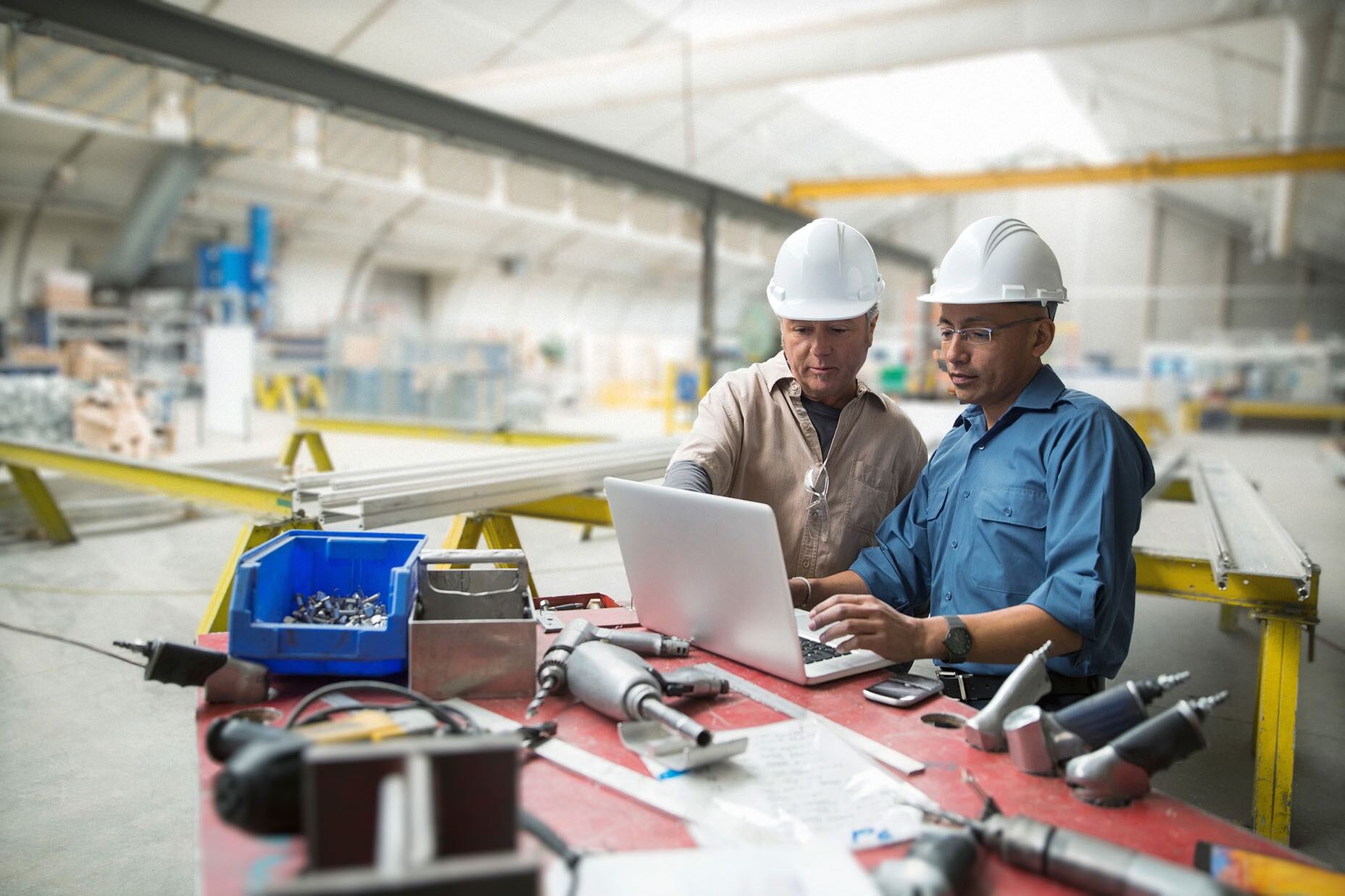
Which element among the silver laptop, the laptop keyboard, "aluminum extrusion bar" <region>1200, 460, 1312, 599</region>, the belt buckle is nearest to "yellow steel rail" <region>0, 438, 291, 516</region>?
the silver laptop

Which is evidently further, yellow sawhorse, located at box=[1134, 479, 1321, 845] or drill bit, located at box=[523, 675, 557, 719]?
yellow sawhorse, located at box=[1134, 479, 1321, 845]

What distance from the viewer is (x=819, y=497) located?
2.24m

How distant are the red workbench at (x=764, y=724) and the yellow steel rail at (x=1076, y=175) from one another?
11.1m

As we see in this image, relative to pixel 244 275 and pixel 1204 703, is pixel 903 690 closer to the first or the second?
pixel 1204 703

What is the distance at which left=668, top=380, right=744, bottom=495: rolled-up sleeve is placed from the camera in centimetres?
216

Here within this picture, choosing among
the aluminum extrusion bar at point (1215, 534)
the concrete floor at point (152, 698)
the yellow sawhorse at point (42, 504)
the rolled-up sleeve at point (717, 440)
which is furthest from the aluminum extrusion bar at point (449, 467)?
the yellow sawhorse at point (42, 504)

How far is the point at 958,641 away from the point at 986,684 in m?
0.36

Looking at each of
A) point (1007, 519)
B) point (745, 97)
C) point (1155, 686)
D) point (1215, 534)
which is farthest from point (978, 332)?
point (745, 97)

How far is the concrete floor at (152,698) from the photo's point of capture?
2301 mm

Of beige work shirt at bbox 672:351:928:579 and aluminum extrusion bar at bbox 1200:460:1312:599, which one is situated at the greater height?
beige work shirt at bbox 672:351:928:579

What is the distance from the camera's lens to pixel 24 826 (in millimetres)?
2346

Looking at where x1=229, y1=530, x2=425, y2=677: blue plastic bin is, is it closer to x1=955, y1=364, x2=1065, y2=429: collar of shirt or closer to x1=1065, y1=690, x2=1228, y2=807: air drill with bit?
x1=1065, y1=690, x2=1228, y2=807: air drill with bit

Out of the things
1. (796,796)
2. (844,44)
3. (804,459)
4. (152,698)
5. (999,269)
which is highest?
(844,44)

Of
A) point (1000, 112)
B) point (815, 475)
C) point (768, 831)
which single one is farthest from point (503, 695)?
point (1000, 112)
